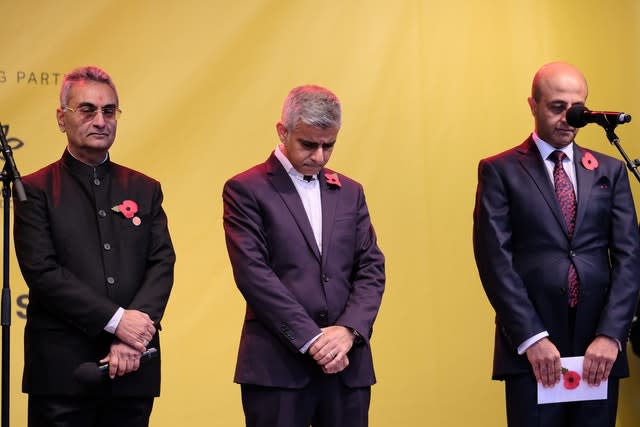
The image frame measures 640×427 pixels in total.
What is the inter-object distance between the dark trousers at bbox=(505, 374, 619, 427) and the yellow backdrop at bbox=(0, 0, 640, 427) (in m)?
1.58

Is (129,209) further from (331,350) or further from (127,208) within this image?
(331,350)

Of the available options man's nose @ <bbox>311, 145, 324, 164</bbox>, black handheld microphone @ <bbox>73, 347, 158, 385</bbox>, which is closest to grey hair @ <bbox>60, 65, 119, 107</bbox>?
man's nose @ <bbox>311, 145, 324, 164</bbox>

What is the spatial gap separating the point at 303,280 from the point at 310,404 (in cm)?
42

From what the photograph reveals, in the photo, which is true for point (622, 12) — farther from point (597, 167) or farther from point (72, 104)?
point (72, 104)

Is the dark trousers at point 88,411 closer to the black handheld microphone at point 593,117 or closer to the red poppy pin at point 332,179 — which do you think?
the red poppy pin at point 332,179

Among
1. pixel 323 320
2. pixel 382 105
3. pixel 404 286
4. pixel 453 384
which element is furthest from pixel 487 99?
pixel 323 320

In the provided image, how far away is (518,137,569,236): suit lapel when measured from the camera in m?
3.81

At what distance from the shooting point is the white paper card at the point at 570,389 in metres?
3.72

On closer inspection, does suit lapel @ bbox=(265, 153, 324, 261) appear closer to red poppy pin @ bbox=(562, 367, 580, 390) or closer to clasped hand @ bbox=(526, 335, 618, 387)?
clasped hand @ bbox=(526, 335, 618, 387)

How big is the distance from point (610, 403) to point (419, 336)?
1665mm

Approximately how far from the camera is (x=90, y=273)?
11.6 feet

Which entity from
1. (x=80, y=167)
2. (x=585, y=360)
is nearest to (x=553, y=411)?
(x=585, y=360)

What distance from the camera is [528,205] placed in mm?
3830

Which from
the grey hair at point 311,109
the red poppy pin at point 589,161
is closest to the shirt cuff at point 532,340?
the red poppy pin at point 589,161
